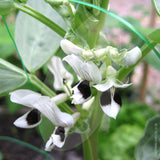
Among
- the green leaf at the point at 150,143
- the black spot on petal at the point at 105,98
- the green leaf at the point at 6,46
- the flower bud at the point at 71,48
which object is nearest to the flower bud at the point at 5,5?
the flower bud at the point at 71,48

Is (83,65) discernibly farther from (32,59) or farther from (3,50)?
(3,50)

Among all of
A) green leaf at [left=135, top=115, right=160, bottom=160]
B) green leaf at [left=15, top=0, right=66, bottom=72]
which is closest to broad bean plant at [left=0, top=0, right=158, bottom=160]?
green leaf at [left=15, top=0, right=66, bottom=72]

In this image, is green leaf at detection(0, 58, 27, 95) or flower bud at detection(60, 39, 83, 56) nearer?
flower bud at detection(60, 39, 83, 56)

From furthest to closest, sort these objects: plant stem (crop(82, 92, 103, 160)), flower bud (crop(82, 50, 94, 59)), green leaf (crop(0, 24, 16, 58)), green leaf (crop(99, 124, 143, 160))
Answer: green leaf (crop(0, 24, 16, 58))
green leaf (crop(99, 124, 143, 160))
plant stem (crop(82, 92, 103, 160))
flower bud (crop(82, 50, 94, 59))

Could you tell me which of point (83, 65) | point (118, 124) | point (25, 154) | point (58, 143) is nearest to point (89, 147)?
point (58, 143)

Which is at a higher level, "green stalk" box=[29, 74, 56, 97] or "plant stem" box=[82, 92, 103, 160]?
"green stalk" box=[29, 74, 56, 97]

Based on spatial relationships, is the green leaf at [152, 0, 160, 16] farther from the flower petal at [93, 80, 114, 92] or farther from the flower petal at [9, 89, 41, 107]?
the flower petal at [9, 89, 41, 107]

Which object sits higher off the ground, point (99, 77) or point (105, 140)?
point (99, 77)
